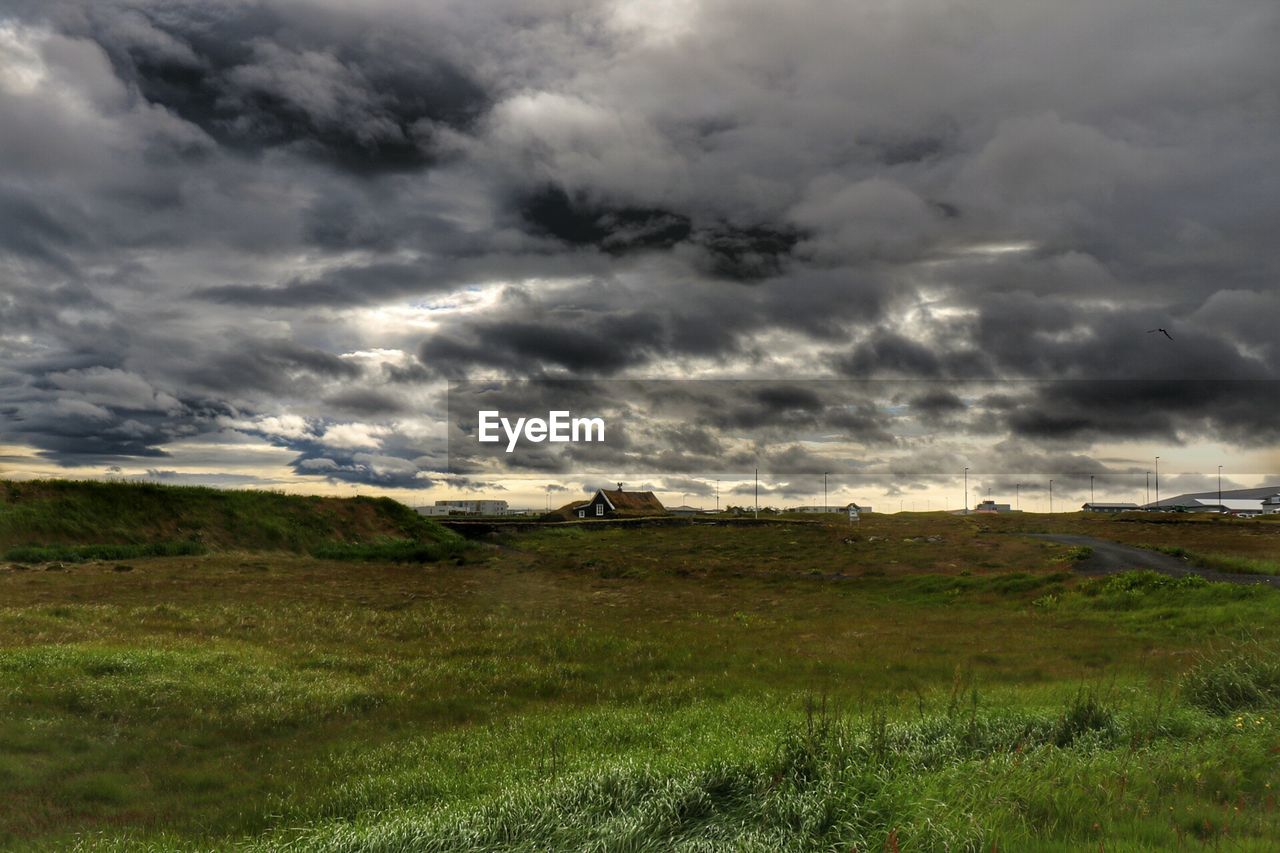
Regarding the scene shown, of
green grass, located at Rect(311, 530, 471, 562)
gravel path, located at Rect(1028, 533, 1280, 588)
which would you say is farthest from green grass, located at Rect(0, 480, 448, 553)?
gravel path, located at Rect(1028, 533, 1280, 588)

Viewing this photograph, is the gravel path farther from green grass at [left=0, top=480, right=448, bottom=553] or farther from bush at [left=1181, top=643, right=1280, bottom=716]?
green grass at [left=0, top=480, right=448, bottom=553]

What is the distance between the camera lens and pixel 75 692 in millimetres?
13562

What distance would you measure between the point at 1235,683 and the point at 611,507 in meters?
106

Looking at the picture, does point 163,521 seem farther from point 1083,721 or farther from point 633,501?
point 633,501

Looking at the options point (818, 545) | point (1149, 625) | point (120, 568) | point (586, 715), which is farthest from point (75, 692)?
point (818, 545)

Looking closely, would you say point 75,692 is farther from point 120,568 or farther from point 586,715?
point 120,568

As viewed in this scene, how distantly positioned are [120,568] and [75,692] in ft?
82.1

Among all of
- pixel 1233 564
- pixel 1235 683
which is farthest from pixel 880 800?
pixel 1233 564

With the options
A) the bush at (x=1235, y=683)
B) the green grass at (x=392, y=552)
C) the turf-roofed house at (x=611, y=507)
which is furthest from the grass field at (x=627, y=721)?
the turf-roofed house at (x=611, y=507)

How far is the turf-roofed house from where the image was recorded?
381 ft

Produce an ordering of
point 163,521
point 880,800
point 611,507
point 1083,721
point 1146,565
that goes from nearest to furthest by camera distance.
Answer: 1. point 880,800
2. point 1083,721
3. point 1146,565
4. point 163,521
5. point 611,507

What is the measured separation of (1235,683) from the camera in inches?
481

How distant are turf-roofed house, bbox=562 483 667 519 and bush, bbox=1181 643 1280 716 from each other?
9879 cm

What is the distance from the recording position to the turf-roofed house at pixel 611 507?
11615 cm
